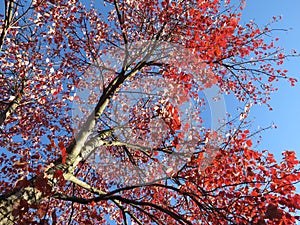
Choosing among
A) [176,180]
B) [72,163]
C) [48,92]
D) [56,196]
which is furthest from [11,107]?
[176,180]

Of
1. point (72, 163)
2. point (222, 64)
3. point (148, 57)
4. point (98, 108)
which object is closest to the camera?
point (72, 163)

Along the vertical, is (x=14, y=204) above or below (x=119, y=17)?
below

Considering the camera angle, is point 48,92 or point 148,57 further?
point 48,92

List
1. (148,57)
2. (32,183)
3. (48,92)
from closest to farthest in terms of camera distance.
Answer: (32,183) < (148,57) < (48,92)

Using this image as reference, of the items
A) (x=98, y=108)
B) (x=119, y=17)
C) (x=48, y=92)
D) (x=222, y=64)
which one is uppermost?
(x=222, y=64)

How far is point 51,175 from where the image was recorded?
5523 millimetres

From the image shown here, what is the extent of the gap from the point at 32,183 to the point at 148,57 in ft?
20.1

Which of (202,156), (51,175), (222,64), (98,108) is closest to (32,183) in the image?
(51,175)

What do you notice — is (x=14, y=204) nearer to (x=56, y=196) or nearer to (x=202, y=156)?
(x=56, y=196)

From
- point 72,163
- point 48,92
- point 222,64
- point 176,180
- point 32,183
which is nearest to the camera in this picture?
point 32,183

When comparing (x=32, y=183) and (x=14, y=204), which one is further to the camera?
(x=32, y=183)

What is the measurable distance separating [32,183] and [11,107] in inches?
193

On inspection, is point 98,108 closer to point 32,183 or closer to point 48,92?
point 32,183

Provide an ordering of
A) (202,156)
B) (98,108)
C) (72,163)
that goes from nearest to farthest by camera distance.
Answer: (72,163), (98,108), (202,156)
